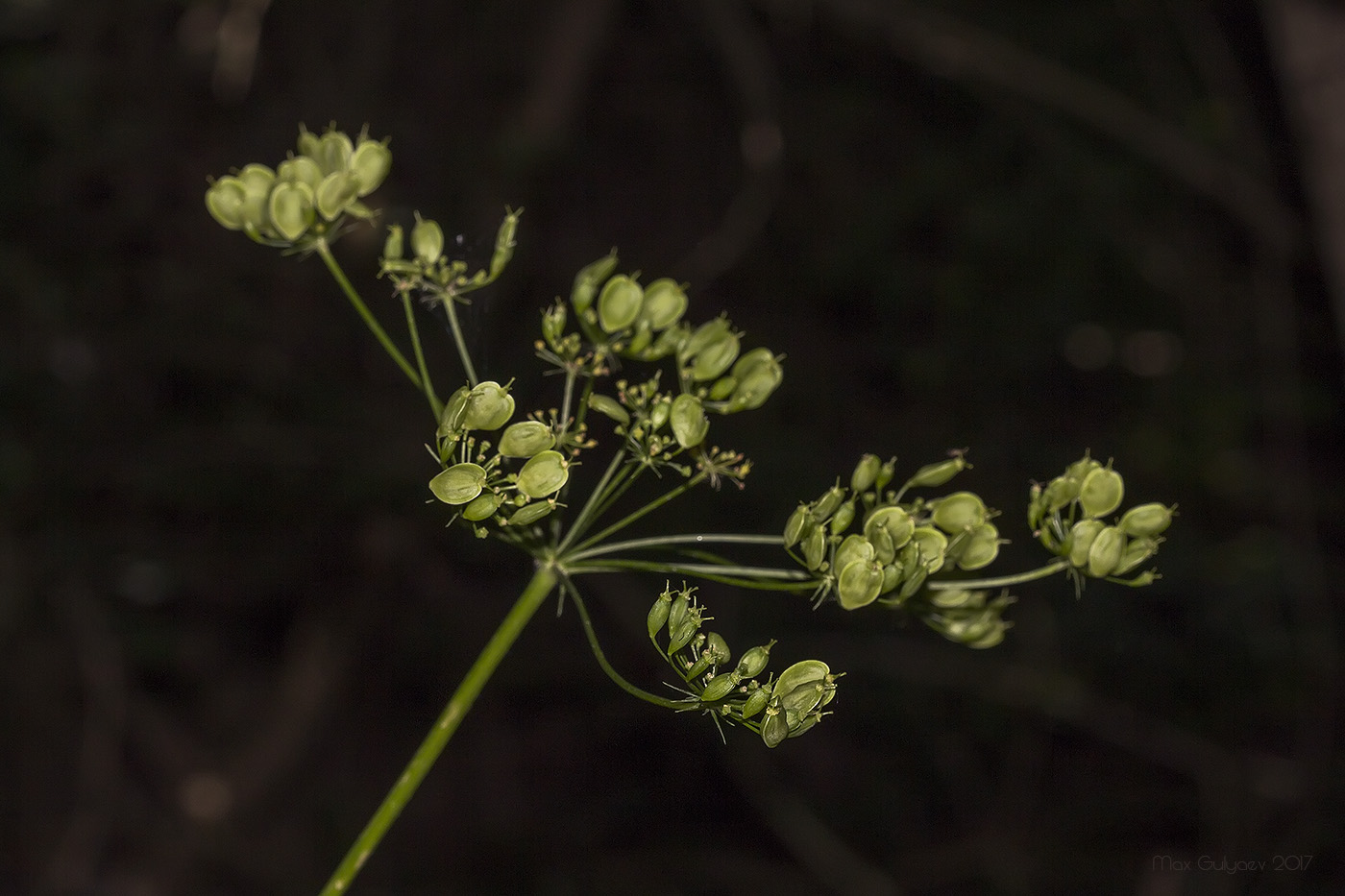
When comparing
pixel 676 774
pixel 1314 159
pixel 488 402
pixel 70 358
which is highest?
pixel 1314 159

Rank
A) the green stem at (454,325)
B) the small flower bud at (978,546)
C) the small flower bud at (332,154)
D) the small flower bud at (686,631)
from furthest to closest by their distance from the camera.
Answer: the small flower bud at (332,154) < the green stem at (454,325) < the small flower bud at (978,546) < the small flower bud at (686,631)

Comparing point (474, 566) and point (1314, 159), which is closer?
point (1314, 159)

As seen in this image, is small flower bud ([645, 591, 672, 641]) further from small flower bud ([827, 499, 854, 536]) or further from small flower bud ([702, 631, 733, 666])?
small flower bud ([827, 499, 854, 536])

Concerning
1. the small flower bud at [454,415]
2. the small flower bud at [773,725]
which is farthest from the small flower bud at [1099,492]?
the small flower bud at [454,415]

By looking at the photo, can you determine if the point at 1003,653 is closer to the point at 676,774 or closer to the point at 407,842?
the point at 676,774

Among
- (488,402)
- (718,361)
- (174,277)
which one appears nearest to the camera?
(488,402)

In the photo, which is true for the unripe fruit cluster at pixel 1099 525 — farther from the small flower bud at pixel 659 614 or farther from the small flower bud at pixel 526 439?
the small flower bud at pixel 526 439

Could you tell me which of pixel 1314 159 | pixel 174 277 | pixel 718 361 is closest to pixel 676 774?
pixel 174 277

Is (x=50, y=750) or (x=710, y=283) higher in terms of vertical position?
(x=710, y=283)
